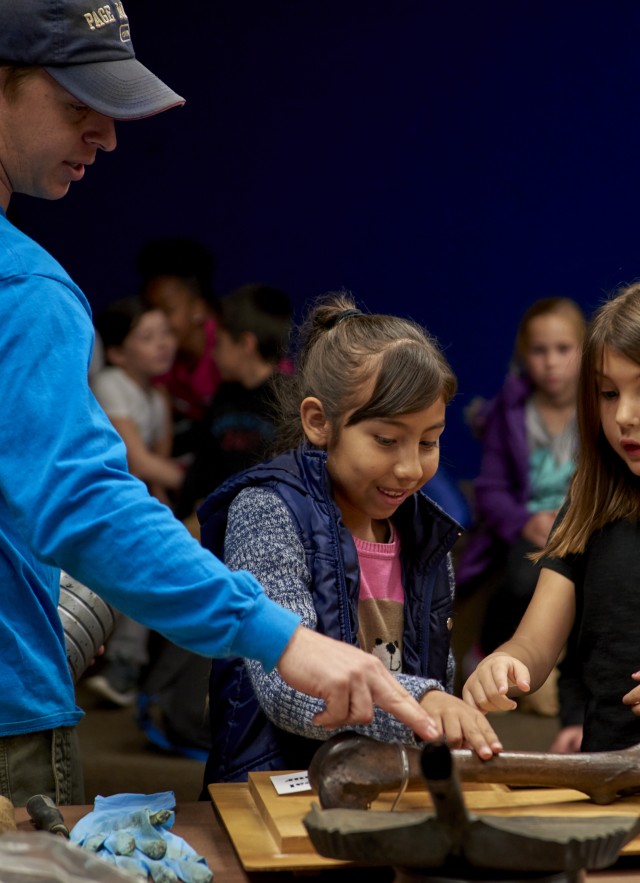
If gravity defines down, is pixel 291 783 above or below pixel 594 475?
below

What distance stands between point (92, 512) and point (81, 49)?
0.54m

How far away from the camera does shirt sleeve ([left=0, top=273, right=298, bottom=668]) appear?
52.7 inches

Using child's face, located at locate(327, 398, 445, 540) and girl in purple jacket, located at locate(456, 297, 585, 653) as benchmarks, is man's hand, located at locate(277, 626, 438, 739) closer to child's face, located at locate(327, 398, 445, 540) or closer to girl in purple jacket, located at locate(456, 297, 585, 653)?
child's face, located at locate(327, 398, 445, 540)

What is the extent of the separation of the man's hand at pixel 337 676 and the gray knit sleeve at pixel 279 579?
0.21m

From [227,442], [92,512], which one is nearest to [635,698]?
[92,512]

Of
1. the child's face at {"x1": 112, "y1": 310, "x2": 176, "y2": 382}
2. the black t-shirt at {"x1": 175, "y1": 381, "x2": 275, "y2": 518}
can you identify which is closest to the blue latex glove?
the black t-shirt at {"x1": 175, "y1": 381, "x2": 275, "y2": 518}

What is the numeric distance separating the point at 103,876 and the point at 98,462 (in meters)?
0.42

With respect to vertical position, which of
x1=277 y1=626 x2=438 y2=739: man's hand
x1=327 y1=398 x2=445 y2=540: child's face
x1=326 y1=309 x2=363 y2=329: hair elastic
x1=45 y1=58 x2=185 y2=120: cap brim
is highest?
x1=45 y1=58 x2=185 y2=120: cap brim

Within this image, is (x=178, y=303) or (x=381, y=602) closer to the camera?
(x=381, y=602)

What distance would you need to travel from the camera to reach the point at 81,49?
146 centimetres

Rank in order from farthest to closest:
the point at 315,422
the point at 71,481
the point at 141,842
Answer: the point at 315,422
the point at 141,842
the point at 71,481

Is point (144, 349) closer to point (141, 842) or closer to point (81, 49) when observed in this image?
point (81, 49)

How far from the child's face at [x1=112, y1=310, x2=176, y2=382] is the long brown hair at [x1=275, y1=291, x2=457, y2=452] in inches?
110

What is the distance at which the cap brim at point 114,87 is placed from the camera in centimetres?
145
